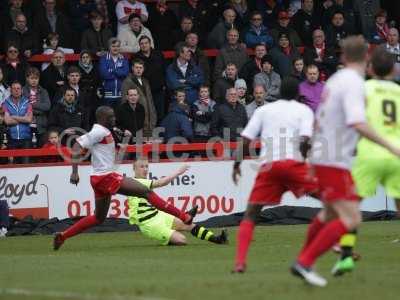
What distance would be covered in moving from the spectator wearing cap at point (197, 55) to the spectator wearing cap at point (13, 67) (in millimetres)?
3120

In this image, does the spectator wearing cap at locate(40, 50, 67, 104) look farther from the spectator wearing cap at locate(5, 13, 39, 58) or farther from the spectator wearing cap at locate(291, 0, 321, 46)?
the spectator wearing cap at locate(291, 0, 321, 46)

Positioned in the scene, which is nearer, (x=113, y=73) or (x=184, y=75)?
(x=113, y=73)

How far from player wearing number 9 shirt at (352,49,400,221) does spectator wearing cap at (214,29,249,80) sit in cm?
1061

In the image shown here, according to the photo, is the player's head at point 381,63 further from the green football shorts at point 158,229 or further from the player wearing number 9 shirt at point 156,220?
the green football shorts at point 158,229

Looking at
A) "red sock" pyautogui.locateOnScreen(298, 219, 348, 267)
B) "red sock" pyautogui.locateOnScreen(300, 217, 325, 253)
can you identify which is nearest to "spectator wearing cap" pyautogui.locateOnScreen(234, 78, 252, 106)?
"red sock" pyautogui.locateOnScreen(300, 217, 325, 253)

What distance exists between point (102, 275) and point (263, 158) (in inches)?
78.2

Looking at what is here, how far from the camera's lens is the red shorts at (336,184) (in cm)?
1062

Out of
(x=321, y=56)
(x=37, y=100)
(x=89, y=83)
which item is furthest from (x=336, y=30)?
(x=37, y=100)

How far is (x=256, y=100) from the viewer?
2277cm

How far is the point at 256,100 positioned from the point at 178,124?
159 cm

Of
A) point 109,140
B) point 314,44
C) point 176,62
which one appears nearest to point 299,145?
point 109,140

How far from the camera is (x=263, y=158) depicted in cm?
1252

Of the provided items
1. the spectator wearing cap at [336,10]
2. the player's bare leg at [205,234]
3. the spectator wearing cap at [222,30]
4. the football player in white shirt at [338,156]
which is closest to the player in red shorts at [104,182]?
the player's bare leg at [205,234]

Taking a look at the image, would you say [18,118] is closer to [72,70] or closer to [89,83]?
[72,70]
